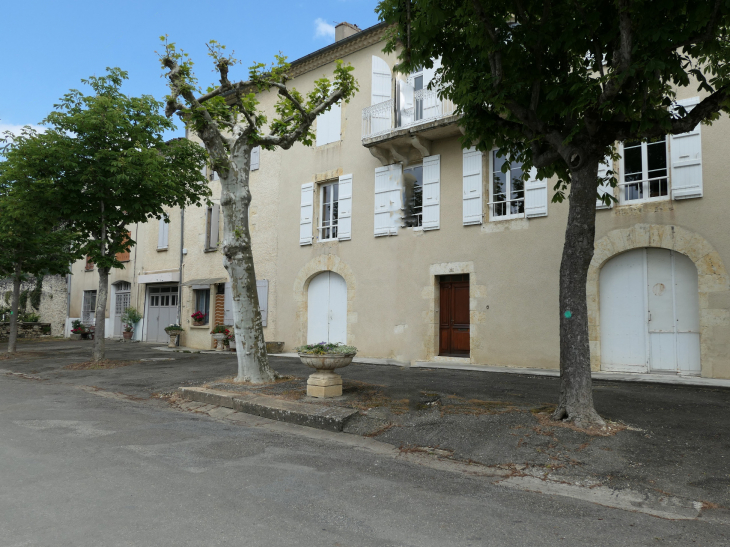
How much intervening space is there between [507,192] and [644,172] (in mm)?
2695

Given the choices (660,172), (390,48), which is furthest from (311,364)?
(660,172)

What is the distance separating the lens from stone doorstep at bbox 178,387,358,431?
6242 millimetres

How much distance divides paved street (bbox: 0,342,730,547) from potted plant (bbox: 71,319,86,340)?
18.9m

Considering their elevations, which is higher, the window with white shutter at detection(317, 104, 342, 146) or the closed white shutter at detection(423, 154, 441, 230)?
the window with white shutter at detection(317, 104, 342, 146)

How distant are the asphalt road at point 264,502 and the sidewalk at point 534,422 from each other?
69 centimetres

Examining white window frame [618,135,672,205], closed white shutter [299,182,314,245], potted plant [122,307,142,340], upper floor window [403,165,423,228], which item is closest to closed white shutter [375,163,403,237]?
upper floor window [403,165,423,228]

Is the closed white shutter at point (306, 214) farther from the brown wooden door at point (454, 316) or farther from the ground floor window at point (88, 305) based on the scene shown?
the ground floor window at point (88, 305)

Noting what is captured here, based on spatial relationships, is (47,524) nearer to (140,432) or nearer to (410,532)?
(410,532)

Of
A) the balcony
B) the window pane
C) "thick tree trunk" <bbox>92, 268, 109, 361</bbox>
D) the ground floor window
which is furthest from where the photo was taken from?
the ground floor window

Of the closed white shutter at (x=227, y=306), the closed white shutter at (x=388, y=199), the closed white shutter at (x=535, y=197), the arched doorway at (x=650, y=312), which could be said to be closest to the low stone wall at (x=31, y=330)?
the closed white shutter at (x=227, y=306)

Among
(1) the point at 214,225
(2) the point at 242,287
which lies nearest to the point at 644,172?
(2) the point at 242,287

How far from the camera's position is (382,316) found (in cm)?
1319

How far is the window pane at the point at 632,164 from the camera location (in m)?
9.77

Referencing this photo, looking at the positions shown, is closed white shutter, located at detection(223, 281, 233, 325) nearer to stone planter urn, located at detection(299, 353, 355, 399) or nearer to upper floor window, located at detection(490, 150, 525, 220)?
upper floor window, located at detection(490, 150, 525, 220)
